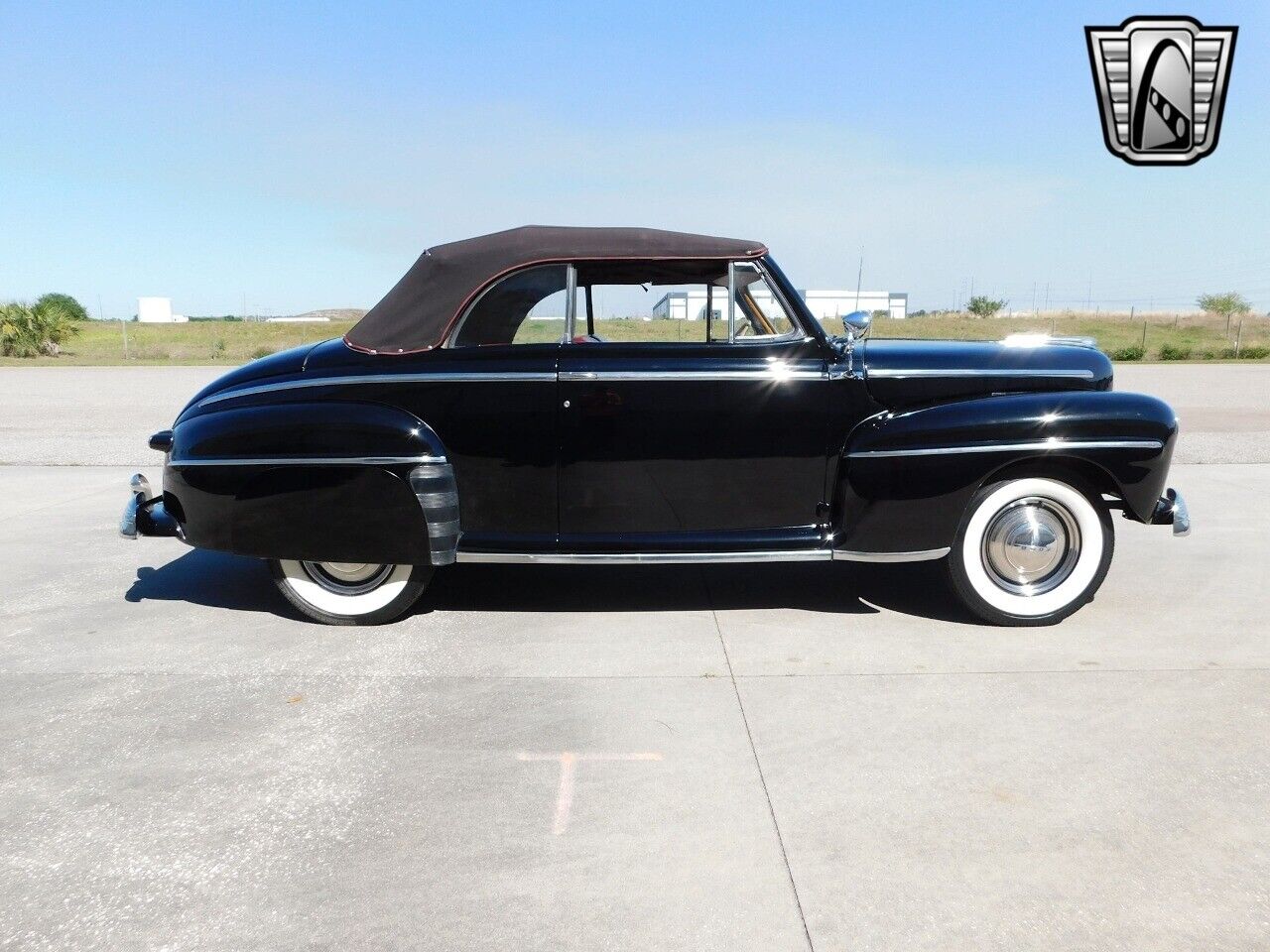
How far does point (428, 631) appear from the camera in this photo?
4223mm

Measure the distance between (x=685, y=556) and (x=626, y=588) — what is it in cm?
85

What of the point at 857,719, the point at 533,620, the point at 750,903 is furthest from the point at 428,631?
the point at 750,903

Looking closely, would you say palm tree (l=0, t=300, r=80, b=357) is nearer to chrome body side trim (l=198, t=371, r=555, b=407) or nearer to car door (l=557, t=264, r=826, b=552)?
chrome body side trim (l=198, t=371, r=555, b=407)

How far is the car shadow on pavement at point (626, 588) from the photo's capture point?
454cm

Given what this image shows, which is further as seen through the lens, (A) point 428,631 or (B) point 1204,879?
(A) point 428,631

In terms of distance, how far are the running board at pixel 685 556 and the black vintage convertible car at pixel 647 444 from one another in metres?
0.01

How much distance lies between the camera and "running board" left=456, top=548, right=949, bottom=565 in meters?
4.07

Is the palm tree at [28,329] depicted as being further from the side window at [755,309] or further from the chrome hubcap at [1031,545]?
the chrome hubcap at [1031,545]

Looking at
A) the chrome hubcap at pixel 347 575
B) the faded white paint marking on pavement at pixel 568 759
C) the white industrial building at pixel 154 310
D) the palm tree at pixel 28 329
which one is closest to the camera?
the faded white paint marking on pavement at pixel 568 759

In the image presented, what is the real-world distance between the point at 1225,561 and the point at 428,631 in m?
4.33

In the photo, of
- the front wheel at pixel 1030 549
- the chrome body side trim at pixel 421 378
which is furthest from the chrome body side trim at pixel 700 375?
the front wheel at pixel 1030 549

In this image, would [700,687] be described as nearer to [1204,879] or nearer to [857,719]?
[857,719]

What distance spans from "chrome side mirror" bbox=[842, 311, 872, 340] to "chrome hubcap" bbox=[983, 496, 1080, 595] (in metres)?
1.04

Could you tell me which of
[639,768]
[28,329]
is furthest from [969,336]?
[28,329]
